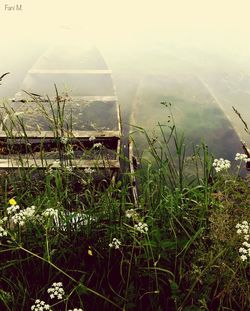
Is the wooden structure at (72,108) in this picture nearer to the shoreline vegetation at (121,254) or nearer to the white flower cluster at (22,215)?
the shoreline vegetation at (121,254)

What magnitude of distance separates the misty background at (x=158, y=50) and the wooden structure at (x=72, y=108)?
0.42 m

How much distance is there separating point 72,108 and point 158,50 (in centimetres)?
494

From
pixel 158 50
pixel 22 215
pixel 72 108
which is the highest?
pixel 22 215

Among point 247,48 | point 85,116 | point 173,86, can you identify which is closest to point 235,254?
point 85,116

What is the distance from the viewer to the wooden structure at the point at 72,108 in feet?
14.4

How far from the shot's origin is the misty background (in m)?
6.52

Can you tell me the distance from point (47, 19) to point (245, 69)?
8.40 meters

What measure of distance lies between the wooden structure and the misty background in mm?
415

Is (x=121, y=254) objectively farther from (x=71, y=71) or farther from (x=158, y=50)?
(x=158, y=50)

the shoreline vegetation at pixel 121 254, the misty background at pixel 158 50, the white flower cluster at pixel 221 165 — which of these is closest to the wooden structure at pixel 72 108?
the misty background at pixel 158 50

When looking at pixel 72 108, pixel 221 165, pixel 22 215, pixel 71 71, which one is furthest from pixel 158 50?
pixel 22 215

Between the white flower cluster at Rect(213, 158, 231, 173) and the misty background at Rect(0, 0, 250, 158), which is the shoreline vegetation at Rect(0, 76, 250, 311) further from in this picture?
the misty background at Rect(0, 0, 250, 158)

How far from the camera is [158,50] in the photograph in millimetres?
10273

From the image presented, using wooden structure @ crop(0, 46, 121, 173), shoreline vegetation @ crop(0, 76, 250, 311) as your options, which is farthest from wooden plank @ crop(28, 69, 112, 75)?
shoreline vegetation @ crop(0, 76, 250, 311)
